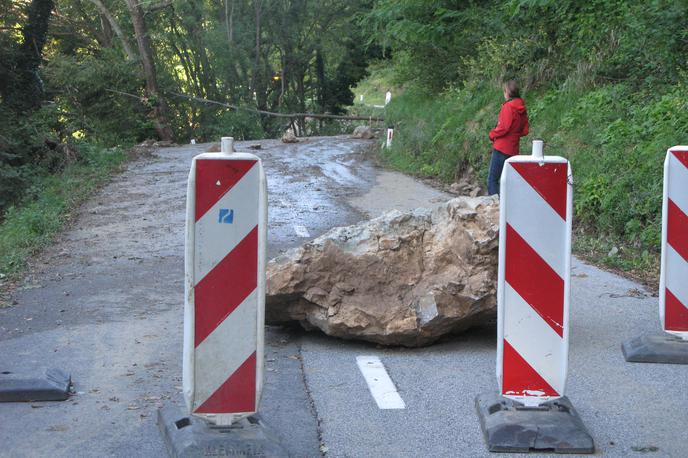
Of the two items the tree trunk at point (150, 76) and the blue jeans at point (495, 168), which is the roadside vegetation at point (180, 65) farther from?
the blue jeans at point (495, 168)

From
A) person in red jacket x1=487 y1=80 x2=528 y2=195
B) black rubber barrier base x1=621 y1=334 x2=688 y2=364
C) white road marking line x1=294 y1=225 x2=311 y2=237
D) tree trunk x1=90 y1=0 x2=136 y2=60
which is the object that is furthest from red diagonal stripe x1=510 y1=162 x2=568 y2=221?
tree trunk x1=90 y1=0 x2=136 y2=60

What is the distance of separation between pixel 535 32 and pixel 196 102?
86.2 ft

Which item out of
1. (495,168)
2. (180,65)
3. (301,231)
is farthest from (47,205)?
(180,65)

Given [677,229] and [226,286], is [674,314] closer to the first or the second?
[677,229]

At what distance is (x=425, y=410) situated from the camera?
5.21 meters

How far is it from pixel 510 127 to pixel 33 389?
820 cm

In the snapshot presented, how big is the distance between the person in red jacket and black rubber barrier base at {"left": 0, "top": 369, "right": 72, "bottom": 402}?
788cm

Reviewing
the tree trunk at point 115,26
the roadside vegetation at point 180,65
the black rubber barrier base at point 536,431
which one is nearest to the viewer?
the black rubber barrier base at point 536,431

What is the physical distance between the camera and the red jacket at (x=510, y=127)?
12.1 metres

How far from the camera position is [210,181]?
431 centimetres

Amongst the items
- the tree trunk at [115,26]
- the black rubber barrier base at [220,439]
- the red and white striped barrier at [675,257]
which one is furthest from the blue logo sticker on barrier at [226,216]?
the tree trunk at [115,26]

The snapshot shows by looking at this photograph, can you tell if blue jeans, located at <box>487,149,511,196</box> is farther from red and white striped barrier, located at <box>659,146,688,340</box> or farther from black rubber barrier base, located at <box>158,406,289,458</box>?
black rubber barrier base, located at <box>158,406,289,458</box>

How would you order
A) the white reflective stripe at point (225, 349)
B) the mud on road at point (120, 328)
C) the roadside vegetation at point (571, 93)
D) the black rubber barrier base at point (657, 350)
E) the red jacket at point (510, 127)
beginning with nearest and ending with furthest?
the white reflective stripe at point (225, 349) < the mud on road at point (120, 328) < the black rubber barrier base at point (657, 350) < the roadside vegetation at point (571, 93) < the red jacket at point (510, 127)

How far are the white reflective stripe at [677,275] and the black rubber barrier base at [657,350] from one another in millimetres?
303
